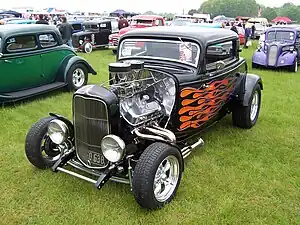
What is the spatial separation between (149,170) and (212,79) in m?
2.00

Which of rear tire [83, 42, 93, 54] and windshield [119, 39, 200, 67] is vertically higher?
windshield [119, 39, 200, 67]

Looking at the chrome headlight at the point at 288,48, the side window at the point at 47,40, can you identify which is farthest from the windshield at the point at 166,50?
the chrome headlight at the point at 288,48

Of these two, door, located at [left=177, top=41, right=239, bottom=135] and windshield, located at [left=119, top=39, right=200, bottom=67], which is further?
windshield, located at [left=119, top=39, right=200, bottom=67]

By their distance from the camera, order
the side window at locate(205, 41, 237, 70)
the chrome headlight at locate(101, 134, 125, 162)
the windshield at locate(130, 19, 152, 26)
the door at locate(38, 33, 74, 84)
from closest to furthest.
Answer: the chrome headlight at locate(101, 134, 125, 162), the side window at locate(205, 41, 237, 70), the door at locate(38, 33, 74, 84), the windshield at locate(130, 19, 152, 26)

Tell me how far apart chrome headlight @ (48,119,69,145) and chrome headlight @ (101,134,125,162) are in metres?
0.65

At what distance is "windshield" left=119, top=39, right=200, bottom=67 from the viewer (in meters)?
4.50

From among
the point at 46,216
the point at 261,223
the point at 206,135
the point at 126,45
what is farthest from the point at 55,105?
the point at 261,223

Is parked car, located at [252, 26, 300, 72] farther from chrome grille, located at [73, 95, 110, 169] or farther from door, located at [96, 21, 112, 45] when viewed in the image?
chrome grille, located at [73, 95, 110, 169]

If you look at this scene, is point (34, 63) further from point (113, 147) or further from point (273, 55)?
point (273, 55)

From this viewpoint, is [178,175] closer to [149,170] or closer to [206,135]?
[149,170]

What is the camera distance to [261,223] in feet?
11.1

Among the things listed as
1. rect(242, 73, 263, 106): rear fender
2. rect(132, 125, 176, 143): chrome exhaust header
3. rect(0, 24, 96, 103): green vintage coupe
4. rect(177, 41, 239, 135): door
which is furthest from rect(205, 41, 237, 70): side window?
rect(0, 24, 96, 103): green vintage coupe

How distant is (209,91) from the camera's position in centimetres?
472

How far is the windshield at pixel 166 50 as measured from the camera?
4500mm
